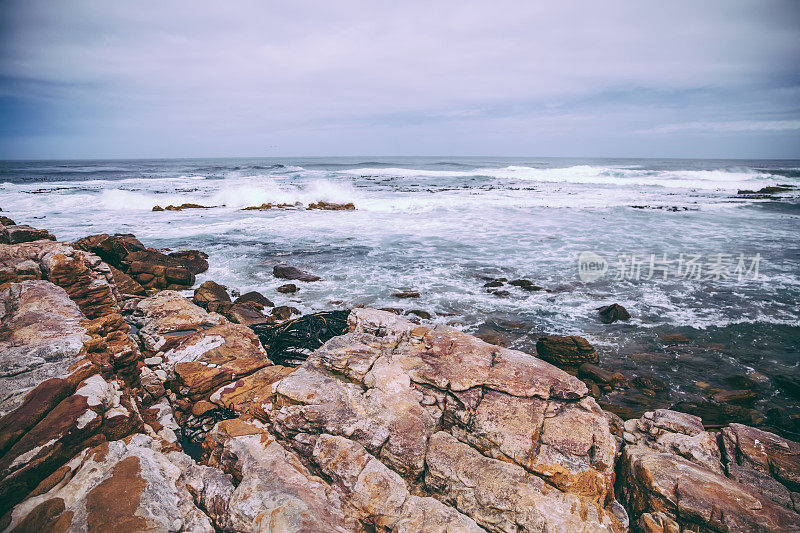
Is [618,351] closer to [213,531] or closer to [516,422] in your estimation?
[516,422]

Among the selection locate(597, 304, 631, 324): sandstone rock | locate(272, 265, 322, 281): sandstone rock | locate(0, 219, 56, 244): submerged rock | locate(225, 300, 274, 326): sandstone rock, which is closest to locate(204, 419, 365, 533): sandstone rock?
locate(225, 300, 274, 326): sandstone rock

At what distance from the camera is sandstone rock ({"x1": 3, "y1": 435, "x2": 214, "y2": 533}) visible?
7.99 feet

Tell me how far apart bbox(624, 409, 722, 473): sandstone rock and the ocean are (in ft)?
6.82

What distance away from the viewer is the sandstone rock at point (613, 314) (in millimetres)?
8041

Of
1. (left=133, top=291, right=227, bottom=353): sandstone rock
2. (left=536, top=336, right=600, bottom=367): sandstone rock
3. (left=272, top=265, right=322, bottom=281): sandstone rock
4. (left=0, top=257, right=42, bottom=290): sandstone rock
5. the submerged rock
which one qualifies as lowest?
(left=536, top=336, right=600, bottom=367): sandstone rock

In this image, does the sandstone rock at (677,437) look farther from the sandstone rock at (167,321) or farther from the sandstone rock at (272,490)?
the sandstone rock at (167,321)

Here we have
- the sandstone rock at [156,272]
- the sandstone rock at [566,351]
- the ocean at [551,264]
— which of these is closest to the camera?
the sandstone rock at [566,351]

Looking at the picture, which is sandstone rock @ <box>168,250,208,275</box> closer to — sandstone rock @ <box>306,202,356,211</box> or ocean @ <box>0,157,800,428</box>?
ocean @ <box>0,157,800,428</box>

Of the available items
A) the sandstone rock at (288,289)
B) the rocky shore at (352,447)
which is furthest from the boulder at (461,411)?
the sandstone rock at (288,289)

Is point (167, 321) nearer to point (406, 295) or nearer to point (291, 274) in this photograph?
point (291, 274)

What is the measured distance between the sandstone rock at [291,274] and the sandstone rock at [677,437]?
863cm

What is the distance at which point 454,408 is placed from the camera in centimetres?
367

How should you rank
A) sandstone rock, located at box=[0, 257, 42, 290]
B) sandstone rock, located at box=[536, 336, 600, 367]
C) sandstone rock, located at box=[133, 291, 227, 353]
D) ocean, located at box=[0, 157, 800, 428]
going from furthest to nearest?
ocean, located at box=[0, 157, 800, 428] → sandstone rock, located at box=[536, 336, 600, 367] → sandstone rock, located at box=[133, 291, 227, 353] → sandstone rock, located at box=[0, 257, 42, 290]

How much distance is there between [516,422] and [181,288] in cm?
954
